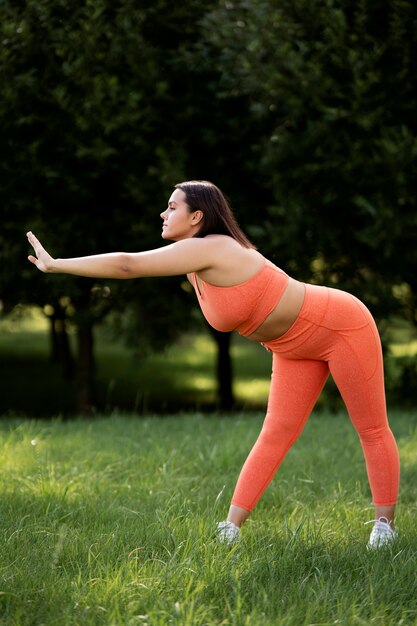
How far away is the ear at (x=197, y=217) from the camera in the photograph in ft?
12.1

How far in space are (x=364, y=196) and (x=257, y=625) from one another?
213 inches

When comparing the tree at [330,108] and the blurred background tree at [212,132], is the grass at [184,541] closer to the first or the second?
the tree at [330,108]

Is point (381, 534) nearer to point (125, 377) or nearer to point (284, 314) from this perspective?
point (284, 314)

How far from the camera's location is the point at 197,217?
3701 millimetres

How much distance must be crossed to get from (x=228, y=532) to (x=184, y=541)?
255 millimetres

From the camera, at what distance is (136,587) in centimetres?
317

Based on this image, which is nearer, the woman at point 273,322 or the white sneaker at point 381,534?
the woman at point 273,322

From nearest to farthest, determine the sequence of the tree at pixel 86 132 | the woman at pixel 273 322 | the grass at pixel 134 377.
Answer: the woman at pixel 273 322 → the tree at pixel 86 132 → the grass at pixel 134 377

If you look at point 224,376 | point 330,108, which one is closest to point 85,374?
point 224,376

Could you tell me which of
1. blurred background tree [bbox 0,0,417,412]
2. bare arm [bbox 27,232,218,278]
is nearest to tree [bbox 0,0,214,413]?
blurred background tree [bbox 0,0,417,412]

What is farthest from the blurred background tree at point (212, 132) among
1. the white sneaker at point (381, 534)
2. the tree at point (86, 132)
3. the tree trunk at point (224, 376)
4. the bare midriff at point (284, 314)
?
the white sneaker at point (381, 534)

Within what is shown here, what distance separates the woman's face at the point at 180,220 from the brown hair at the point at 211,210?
0.07 ft

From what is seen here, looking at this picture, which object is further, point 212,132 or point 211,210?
point 212,132

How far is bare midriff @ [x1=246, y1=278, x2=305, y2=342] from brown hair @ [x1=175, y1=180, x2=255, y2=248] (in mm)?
260
